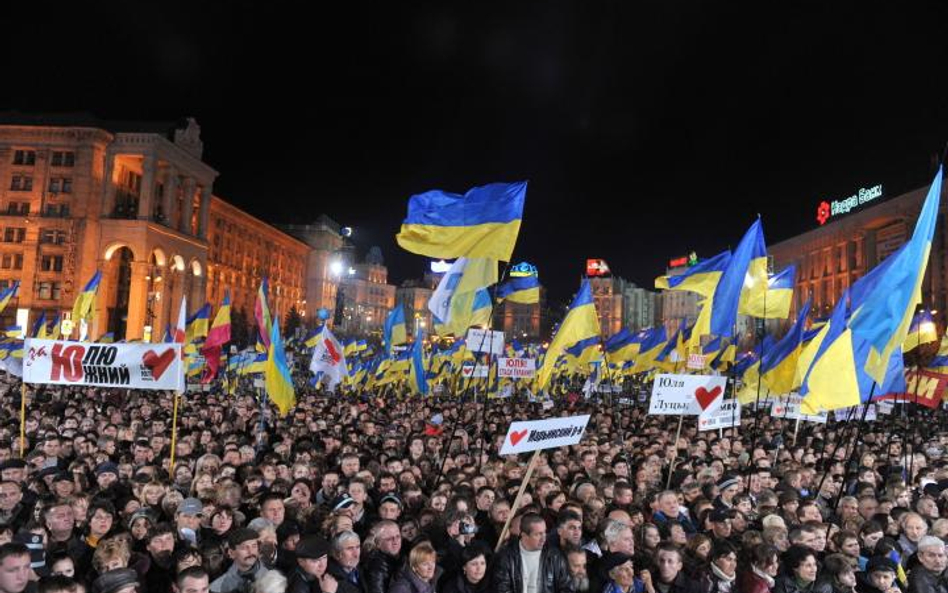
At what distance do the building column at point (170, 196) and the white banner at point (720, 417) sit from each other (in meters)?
56.8

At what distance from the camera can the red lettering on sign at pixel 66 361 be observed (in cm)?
1006

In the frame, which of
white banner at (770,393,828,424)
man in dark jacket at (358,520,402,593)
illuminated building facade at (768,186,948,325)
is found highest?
illuminated building facade at (768,186,948,325)

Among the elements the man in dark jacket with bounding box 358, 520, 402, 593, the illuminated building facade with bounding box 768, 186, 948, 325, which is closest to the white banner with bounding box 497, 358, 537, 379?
the man in dark jacket with bounding box 358, 520, 402, 593

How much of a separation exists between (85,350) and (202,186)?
6142cm

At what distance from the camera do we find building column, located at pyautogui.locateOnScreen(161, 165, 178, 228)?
197 ft

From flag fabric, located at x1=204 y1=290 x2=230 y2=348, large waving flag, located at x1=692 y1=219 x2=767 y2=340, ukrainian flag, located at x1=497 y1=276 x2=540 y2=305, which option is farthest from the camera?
ukrainian flag, located at x1=497 y1=276 x2=540 y2=305

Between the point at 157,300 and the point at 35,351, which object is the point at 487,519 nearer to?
the point at 35,351

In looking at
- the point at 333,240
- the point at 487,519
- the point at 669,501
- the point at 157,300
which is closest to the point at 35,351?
the point at 487,519

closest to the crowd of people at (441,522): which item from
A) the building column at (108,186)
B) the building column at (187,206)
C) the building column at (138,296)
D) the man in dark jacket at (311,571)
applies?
the man in dark jacket at (311,571)

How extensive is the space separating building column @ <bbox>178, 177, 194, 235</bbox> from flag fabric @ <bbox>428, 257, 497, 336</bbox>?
5744 cm

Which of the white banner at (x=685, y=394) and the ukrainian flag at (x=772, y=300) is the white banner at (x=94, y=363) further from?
the ukrainian flag at (x=772, y=300)

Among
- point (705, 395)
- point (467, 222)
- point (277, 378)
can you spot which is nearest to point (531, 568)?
point (467, 222)

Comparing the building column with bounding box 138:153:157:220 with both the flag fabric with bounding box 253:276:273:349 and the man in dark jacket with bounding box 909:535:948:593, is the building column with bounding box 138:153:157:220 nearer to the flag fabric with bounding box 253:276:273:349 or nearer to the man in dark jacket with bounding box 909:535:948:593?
the flag fabric with bounding box 253:276:273:349

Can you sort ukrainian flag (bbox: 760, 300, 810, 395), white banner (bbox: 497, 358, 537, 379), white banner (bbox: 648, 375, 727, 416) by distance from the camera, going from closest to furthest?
white banner (bbox: 648, 375, 727, 416) < ukrainian flag (bbox: 760, 300, 810, 395) < white banner (bbox: 497, 358, 537, 379)
